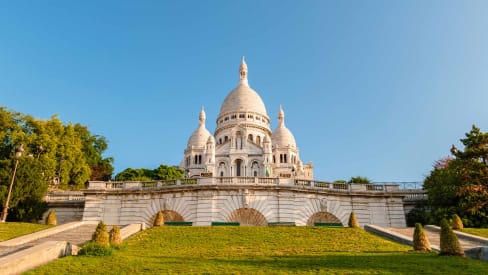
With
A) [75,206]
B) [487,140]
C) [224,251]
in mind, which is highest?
[487,140]

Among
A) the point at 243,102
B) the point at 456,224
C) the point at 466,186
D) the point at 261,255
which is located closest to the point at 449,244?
the point at 261,255

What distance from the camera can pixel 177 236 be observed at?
21.0 meters

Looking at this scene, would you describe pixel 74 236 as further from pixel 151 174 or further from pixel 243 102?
pixel 243 102

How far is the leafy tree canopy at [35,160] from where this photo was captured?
30.3m

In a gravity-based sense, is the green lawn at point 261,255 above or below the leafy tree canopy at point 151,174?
below

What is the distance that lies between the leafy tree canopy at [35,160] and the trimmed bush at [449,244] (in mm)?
28861

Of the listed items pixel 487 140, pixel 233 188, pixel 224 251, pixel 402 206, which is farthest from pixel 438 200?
pixel 224 251

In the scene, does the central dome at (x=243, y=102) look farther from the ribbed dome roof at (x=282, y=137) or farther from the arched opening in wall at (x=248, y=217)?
the arched opening in wall at (x=248, y=217)

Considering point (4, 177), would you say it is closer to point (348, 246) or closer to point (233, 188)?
point (233, 188)

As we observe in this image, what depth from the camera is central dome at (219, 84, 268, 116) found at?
297ft

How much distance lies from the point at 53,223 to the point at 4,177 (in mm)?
6150

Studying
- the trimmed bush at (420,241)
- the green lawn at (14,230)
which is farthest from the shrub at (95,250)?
the trimmed bush at (420,241)

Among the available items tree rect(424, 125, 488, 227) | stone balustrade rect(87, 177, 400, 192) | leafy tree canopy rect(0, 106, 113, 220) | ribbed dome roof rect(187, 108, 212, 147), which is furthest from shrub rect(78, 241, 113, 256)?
ribbed dome roof rect(187, 108, 212, 147)

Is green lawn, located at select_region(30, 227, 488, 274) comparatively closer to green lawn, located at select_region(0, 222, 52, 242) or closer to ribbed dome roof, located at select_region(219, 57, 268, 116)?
green lawn, located at select_region(0, 222, 52, 242)
